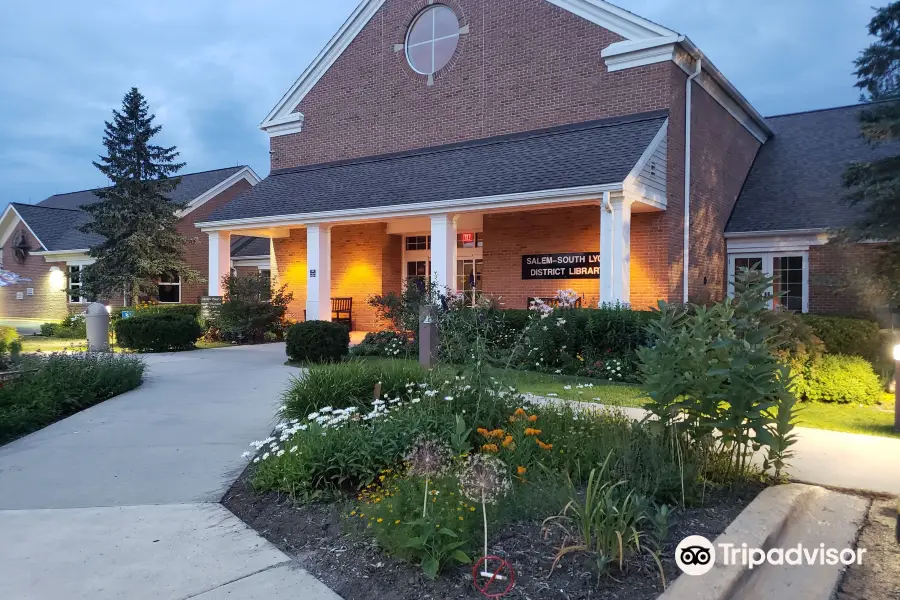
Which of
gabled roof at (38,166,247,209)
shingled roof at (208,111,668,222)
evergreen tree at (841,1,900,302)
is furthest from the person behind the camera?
gabled roof at (38,166,247,209)

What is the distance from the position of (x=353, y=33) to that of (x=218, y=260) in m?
8.01

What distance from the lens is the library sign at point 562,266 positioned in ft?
48.6

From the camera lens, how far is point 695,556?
3285mm

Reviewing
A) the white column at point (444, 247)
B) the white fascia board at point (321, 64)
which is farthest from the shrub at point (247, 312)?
the white fascia board at point (321, 64)

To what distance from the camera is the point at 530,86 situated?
15781 mm

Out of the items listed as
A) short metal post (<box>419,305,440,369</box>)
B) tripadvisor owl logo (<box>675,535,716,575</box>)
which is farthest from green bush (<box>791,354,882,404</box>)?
tripadvisor owl logo (<box>675,535,716,575</box>)

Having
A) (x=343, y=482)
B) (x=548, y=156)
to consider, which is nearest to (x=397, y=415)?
(x=343, y=482)

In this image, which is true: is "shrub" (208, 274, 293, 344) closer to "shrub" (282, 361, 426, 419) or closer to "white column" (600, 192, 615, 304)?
"white column" (600, 192, 615, 304)

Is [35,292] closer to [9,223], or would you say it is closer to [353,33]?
[9,223]

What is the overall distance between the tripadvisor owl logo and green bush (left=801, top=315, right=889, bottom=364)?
8.16 metres

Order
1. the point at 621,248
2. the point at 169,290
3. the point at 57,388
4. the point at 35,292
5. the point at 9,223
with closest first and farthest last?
1. the point at 57,388
2. the point at 621,248
3. the point at 169,290
4. the point at 35,292
5. the point at 9,223

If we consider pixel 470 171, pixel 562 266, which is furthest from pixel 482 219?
pixel 562 266

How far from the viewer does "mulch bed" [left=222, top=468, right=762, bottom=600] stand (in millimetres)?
3033

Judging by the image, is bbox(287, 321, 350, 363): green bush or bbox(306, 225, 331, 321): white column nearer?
bbox(287, 321, 350, 363): green bush
